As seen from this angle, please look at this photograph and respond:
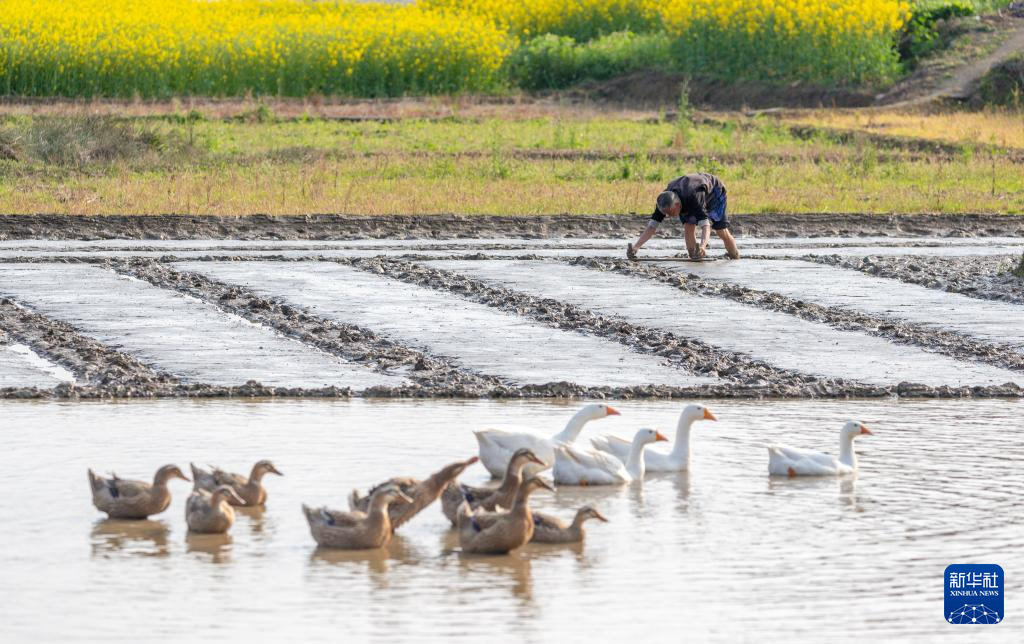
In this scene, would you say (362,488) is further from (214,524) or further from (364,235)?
(364,235)

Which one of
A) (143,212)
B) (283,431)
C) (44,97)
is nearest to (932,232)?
(143,212)

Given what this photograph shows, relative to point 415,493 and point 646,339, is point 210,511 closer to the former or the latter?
point 415,493

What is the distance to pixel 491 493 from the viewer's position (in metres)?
9.88

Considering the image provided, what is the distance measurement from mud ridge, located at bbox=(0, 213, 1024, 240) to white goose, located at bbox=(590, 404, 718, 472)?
1373 cm

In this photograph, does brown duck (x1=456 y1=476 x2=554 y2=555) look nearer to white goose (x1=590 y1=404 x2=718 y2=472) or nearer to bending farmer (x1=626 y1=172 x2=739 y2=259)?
white goose (x1=590 y1=404 x2=718 y2=472)

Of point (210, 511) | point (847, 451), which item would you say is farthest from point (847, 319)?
point (210, 511)

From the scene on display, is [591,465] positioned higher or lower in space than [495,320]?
lower

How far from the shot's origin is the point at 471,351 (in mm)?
15422

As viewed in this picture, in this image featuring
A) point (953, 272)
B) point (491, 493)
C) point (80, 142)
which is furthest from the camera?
point (80, 142)

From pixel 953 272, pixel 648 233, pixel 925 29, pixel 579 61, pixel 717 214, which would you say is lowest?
pixel 953 272

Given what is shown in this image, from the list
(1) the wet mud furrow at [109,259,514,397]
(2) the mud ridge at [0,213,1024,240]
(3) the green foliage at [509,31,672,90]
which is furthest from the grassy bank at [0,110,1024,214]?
(3) the green foliage at [509,31,672,90]

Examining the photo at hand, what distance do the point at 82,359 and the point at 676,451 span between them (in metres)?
5.44

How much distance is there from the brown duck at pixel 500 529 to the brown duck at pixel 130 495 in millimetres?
1537

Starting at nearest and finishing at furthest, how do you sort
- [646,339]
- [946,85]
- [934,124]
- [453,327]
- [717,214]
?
[646,339] → [453,327] → [717,214] → [934,124] → [946,85]
